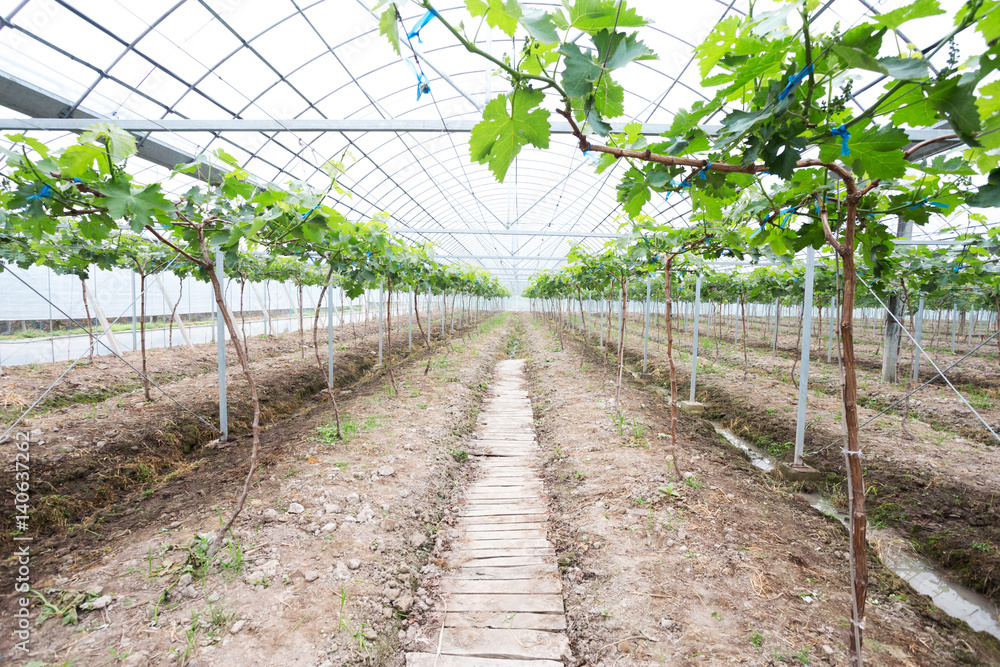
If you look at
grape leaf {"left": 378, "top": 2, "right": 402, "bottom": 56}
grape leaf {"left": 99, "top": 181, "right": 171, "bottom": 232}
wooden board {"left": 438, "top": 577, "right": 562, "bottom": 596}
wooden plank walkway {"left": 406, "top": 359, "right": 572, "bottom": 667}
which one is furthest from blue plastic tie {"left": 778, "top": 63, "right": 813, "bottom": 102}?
wooden board {"left": 438, "top": 577, "right": 562, "bottom": 596}

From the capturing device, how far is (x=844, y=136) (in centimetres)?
110

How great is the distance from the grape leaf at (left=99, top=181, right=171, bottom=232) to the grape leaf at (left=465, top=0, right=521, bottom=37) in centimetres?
202

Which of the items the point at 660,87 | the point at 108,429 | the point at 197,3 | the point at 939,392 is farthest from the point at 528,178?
the point at 108,429

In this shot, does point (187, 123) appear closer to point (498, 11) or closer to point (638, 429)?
point (498, 11)

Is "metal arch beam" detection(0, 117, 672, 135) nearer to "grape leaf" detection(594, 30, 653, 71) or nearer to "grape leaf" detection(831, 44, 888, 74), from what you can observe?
"grape leaf" detection(594, 30, 653, 71)

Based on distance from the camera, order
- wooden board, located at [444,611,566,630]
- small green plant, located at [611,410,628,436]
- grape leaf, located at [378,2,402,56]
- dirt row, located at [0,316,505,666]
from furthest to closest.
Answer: small green plant, located at [611,410,628,436], wooden board, located at [444,611,566,630], dirt row, located at [0,316,505,666], grape leaf, located at [378,2,402,56]

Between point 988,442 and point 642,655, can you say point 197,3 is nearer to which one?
point 642,655

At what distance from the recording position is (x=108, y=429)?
17.8 ft

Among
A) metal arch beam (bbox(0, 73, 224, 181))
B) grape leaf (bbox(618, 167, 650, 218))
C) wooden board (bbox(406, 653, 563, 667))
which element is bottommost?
wooden board (bbox(406, 653, 563, 667))

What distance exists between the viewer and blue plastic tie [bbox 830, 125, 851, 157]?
110cm

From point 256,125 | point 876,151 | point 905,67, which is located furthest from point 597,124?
point 256,125

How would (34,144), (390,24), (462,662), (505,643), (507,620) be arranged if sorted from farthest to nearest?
(507,620) < (505,643) < (462,662) < (34,144) < (390,24)

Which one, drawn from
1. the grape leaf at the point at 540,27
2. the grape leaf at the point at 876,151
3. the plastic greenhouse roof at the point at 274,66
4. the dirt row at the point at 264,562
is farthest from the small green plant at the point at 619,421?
the grape leaf at the point at 540,27

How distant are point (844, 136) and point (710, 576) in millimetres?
2917
